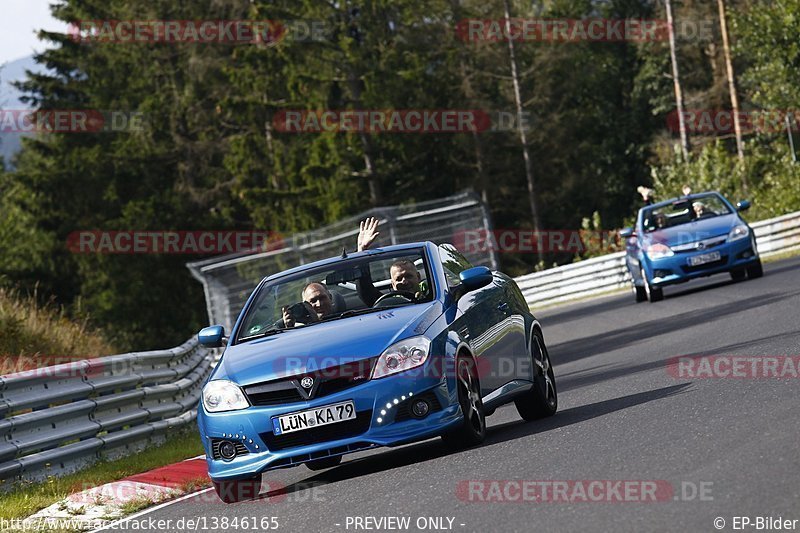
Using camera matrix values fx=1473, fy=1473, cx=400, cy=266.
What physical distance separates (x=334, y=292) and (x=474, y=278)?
109 cm

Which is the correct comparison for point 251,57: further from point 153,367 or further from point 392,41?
point 153,367

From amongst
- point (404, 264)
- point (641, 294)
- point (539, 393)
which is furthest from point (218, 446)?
point (641, 294)

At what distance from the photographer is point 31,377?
12039 mm

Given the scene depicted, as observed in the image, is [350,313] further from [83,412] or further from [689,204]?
[689,204]

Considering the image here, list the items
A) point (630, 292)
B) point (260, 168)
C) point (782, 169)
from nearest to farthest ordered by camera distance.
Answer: point (630, 292) → point (782, 169) → point (260, 168)

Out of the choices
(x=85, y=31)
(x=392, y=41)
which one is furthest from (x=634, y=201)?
(x=85, y=31)

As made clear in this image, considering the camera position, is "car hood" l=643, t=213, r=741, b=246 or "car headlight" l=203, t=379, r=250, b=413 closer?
"car headlight" l=203, t=379, r=250, b=413

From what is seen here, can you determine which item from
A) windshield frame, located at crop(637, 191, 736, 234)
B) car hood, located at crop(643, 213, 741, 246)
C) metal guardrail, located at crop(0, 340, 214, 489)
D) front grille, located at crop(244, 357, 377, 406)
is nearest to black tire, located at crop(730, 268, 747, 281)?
windshield frame, located at crop(637, 191, 736, 234)

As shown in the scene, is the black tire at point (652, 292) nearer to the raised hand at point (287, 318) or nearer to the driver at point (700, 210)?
the driver at point (700, 210)

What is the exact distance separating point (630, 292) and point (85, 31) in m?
39.8

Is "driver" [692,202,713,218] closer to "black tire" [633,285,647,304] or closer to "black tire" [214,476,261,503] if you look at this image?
"black tire" [633,285,647,304]

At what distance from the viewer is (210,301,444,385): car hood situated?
30.5 ft

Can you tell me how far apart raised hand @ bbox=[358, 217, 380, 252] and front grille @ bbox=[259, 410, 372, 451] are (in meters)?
3.62

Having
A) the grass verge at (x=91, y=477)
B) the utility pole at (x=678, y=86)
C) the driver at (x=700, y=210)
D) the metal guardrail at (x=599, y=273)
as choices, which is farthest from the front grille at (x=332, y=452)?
the utility pole at (x=678, y=86)
